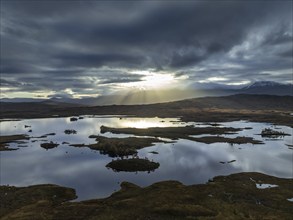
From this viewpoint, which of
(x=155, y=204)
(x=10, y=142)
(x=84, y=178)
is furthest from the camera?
(x=10, y=142)

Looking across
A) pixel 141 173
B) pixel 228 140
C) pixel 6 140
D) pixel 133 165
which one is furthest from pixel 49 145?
pixel 228 140

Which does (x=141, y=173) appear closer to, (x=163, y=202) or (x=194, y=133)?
(x=163, y=202)

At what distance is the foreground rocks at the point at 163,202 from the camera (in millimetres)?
37312

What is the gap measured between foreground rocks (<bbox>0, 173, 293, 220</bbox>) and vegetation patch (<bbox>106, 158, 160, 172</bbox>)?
466 inches

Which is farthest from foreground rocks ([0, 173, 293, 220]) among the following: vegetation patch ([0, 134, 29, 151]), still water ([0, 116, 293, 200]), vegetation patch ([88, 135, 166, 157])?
vegetation patch ([0, 134, 29, 151])

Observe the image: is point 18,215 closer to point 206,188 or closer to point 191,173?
point 206,188

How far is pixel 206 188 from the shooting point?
4806cm

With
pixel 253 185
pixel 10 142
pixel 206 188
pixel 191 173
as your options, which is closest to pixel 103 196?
pixel 206 188

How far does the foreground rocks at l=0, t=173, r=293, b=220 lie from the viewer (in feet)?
122

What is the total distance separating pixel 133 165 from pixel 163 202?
2390 cm

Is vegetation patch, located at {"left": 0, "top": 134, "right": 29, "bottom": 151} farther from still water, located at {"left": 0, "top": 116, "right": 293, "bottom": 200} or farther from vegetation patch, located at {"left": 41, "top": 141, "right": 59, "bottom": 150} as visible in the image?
vegetation patch, located at {"left": 41, "top": 141, "right": 59, "bottom": 150}

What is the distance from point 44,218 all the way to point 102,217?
697cm

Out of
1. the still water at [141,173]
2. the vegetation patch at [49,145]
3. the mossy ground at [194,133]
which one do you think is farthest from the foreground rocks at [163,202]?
the mossy ground at [194,133]

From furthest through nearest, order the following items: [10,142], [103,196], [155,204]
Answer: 1. [10,142]
2. [103,196]
3. [155,204]
